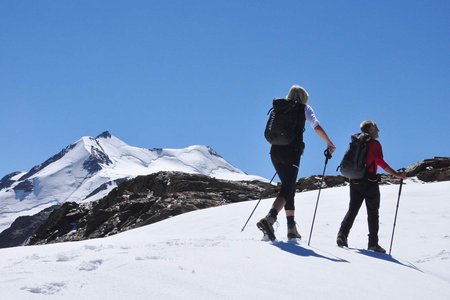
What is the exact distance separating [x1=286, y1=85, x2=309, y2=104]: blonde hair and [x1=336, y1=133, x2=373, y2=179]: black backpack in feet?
4.44

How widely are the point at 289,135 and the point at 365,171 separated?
174 centimetres

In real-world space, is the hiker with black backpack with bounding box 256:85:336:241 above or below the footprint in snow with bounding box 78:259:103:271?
above

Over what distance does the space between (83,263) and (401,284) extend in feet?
11.1

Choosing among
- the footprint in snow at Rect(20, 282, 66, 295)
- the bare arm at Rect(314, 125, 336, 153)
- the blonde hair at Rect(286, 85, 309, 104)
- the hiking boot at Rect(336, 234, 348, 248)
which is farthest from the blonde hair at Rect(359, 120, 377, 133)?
the footprint in snow at Rect(20, 282, 66, 295)

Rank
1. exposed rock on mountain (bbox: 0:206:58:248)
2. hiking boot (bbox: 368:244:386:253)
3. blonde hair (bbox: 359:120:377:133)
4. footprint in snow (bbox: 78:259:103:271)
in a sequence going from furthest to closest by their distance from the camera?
exposed rock on mountain (bbox: 0:206:58:248) → blonde hair (bbox: 359:120:377:133) → hiking boot (bbox: 368:244:386:253) → footprint in snow (bbox: 78:259:103:271)

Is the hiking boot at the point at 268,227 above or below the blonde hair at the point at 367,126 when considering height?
below

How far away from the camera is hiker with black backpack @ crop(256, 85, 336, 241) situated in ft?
25.0

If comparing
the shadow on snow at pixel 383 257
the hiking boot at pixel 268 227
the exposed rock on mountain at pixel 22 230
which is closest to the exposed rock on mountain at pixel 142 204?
the hiking boot at pixel 268 227

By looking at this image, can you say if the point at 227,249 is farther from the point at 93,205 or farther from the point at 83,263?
the point at 93,205

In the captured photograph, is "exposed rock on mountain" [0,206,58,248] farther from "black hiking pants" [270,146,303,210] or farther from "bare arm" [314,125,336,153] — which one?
"bare arm" [314,125,336,153]

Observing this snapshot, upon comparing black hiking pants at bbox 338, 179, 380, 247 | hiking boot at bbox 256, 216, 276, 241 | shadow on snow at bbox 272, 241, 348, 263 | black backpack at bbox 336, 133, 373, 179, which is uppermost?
black backpack at bbox 336, 133, 373, 179

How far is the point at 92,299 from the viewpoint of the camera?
11.7ft

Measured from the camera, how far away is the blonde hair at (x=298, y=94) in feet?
25.5

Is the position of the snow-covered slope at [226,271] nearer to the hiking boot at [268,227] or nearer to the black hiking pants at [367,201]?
the hiking boot at [268,227]
